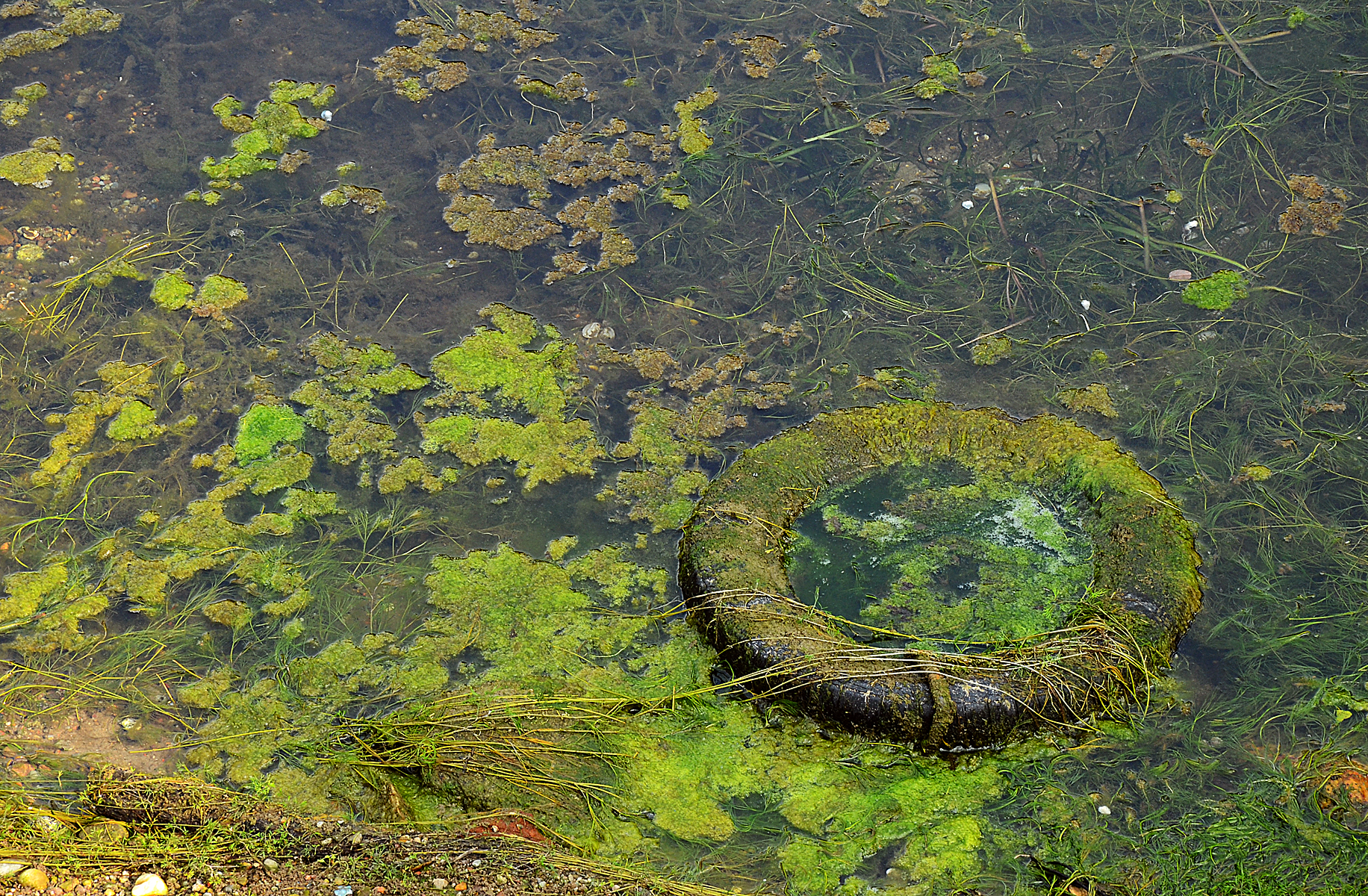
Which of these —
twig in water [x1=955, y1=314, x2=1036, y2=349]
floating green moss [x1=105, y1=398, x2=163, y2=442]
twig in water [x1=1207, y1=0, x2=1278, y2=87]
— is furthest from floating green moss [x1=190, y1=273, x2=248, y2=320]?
twig in water [x1=1207, y1=0, x2=1278, y2=87]

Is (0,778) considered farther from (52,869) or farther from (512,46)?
(512,46)

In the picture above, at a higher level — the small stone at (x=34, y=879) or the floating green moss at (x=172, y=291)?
the floating green moss at (x=172, y=291)

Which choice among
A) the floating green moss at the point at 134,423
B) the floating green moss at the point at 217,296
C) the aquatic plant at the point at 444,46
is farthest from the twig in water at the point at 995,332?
the floating green moss at the point at 134,423

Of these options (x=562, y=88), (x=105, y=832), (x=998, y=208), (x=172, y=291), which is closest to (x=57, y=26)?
(x=172, y=291)

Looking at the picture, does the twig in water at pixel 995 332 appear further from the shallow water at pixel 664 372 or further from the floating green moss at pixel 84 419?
the floating green moss at pixel 84 419

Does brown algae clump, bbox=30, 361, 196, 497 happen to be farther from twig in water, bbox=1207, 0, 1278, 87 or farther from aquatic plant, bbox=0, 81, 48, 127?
twig in water, bbox=1207, 0, 1278, 87

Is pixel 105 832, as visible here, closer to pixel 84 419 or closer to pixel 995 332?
pixel 84 419
